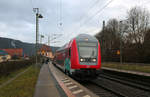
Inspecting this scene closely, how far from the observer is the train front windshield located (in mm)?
12281

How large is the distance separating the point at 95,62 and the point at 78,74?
1.49 m

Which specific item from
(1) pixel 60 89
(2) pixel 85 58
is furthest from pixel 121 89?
(1) pixel 60 89

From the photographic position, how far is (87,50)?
40.9 feet

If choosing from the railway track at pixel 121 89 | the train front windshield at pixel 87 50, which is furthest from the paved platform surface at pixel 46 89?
the train front windshield at pixel 87 50

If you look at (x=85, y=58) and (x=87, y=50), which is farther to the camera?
(x=87, y=50)

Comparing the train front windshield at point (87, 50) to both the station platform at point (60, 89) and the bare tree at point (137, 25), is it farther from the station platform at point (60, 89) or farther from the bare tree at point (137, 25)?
the bare tree at point (137, 25)

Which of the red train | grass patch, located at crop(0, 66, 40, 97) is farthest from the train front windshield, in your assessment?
grass patch, located at crop(0, 66, 40, 97)

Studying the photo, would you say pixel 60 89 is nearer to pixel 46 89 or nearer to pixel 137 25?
pixel 46 89

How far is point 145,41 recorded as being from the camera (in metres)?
33.1

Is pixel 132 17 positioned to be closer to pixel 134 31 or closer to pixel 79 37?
pixel 134 31

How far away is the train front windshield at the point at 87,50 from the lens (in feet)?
40.3

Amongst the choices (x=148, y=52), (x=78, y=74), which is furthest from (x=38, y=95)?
(x=148, y=52)

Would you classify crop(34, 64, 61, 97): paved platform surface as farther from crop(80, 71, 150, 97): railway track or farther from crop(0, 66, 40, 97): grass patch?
crop(80, 71, 150, 97): railway track

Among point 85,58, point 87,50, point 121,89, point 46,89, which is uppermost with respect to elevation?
point 87,50
